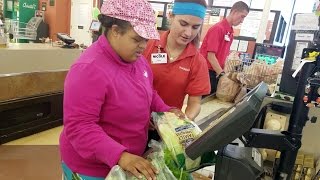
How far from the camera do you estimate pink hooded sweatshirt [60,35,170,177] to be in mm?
933

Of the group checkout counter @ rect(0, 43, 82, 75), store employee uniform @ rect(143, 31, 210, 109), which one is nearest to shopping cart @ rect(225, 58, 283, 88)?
store employee uniform @ rect(143, 31, 210, 109)

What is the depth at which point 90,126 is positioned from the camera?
934 mm

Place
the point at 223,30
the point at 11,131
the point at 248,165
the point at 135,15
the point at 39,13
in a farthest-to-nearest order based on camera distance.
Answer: the point at 39,13, the point at 223,30, the point at 11,131, the point at 135,15, the point at 248,165

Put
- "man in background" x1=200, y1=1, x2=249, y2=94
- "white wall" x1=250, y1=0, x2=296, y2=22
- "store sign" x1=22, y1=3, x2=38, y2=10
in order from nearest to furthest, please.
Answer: "man in background" x1=200, y1=1, x2=249, y2=94
"white wall" x1=250, y1=0, x2=296, y2=22
"store sign" x1=22, y1=3, x2=38, y2=10

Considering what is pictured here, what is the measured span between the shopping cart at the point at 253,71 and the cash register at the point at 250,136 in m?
1.34

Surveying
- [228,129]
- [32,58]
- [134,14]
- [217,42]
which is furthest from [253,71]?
[32,58]

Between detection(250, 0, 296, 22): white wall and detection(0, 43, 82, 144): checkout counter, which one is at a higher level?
detection(250, 0, 296, 22): white wall

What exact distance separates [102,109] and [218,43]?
2417mm

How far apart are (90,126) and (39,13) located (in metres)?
7.30

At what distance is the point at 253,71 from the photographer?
8.23ft

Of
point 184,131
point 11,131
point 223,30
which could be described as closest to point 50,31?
point 11,131

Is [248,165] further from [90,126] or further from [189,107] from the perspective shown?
[189,107]

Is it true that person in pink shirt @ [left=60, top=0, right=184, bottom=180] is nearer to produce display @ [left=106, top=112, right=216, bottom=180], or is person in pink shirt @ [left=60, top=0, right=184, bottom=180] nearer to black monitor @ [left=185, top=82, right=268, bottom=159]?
produce display @ [left=106, top=112, right=216, bottom=180]

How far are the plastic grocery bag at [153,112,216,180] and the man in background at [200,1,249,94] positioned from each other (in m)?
2.04
